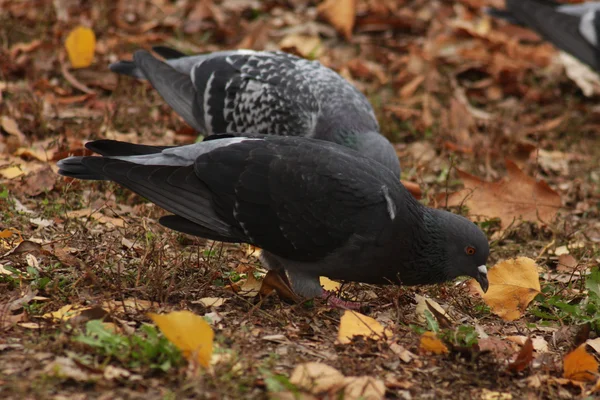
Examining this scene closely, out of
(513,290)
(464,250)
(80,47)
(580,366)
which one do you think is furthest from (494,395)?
(80,47)

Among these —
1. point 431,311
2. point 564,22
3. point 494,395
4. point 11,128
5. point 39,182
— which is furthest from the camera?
point 564,22

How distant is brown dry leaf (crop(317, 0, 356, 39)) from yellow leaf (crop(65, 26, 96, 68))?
296cm

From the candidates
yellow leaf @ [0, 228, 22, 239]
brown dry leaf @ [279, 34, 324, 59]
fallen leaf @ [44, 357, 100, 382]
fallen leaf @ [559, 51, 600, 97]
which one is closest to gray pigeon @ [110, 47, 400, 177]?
brown dry leaf @ [279, 34, 324, 59]

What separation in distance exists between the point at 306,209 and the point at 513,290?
57.0 inches

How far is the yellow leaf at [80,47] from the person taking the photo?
852 cm

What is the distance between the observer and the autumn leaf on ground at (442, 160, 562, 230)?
257 inches

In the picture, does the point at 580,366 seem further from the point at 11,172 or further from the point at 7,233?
the point at 11,172

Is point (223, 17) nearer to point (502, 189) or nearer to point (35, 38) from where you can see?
point (35, 38)

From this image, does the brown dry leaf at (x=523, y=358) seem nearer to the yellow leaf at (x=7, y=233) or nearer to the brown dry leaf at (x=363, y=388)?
the brown dry leaf at (x=363, y=388)

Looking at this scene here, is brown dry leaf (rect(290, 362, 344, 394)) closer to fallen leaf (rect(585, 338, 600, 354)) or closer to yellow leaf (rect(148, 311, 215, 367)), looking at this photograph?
yellow leaf (rect(148, 311, 215, 367))

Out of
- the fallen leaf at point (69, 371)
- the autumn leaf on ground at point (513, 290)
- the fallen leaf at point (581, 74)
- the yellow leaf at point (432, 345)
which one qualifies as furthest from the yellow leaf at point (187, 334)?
the fallen leaf at point (581, 74)

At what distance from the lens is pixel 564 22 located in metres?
9.71

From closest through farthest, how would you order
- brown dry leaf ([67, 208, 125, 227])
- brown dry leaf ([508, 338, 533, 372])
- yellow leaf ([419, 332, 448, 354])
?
1. brown dry leaf ([508, 338, 533, 372])
2. yellow leaf ([419, 332, 448, 354])
3. brown dry leaf ([67, 208, 125, 227])

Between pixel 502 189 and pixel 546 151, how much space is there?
7.20 feet
